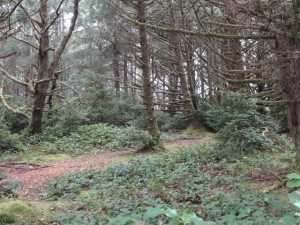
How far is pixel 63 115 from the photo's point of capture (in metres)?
16.5

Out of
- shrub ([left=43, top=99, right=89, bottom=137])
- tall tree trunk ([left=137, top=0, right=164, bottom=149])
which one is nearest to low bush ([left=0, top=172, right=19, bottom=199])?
tall tree trunk ([left=137, top=0, right=164, bottom=149])

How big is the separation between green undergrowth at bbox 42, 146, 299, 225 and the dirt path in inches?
28.2

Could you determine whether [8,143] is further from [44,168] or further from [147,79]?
[147,79]

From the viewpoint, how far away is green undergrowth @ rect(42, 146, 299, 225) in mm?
4043

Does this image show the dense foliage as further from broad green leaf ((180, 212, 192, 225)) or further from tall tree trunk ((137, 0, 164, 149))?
broad green leaf ((180, 212, 192, 225))

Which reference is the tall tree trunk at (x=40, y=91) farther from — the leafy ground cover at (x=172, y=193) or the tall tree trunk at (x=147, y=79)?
the tall tree trunk at (x=147, y=79)

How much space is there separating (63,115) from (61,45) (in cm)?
328

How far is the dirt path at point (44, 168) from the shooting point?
8.56 meters

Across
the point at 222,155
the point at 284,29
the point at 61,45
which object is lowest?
the point at 222,155

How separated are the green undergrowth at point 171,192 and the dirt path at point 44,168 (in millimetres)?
717

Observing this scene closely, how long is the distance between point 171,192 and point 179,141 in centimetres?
803

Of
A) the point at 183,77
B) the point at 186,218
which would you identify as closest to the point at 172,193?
the point at 186,218

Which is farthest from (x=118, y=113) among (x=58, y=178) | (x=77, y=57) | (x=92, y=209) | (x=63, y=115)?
(x=92, y=209)

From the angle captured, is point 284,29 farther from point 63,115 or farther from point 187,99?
point 63,115
